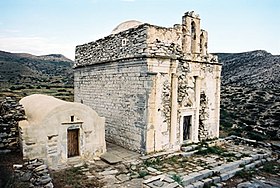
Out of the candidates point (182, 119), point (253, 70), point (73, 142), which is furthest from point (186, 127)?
point (253, 70)

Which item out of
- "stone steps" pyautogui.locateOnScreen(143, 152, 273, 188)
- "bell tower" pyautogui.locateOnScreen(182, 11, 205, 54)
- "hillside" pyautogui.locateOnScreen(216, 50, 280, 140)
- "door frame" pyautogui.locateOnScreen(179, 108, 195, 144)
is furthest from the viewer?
"hillside" pyautogui.locateOnScreen(216, 50, 280, 140)

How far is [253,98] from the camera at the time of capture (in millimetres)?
29375

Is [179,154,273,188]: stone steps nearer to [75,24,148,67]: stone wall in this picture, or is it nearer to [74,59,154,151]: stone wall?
[74,59,154,151]: stone wall

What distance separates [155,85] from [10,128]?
6065 mm

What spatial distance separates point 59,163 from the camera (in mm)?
9148

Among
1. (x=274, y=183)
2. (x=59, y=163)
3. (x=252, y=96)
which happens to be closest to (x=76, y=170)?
(x=59, y=163)

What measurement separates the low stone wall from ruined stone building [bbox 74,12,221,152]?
181 inches

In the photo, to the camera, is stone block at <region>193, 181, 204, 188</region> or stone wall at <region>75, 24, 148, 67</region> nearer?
stone block at <region>193, 181, 204, 188</region>

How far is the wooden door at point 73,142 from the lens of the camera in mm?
9523

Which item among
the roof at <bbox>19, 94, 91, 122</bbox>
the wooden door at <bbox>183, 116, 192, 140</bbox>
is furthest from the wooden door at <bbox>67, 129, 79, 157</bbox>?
the wooden door at <bbox>183, 116, 192, 140</bbox>

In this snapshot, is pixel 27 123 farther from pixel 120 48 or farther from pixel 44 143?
A: pixel 120 48

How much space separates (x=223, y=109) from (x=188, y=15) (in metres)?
18.3

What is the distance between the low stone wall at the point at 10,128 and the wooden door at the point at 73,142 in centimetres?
200

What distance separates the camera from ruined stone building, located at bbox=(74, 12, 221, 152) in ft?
34.3
